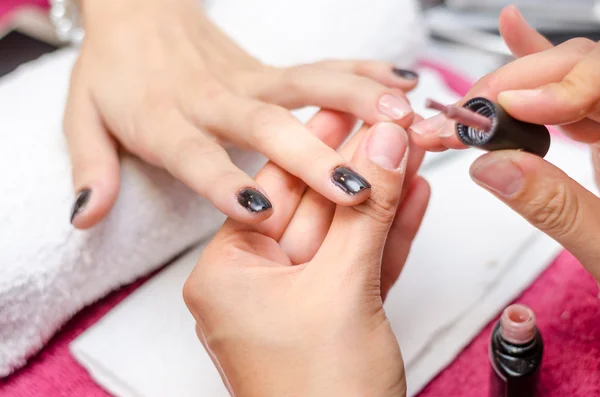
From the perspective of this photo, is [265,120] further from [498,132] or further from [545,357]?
[545,357]

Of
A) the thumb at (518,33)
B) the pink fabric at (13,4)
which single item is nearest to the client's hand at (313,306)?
the thumb at (518,33)

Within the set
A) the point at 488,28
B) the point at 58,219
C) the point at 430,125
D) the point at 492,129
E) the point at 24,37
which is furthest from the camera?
the point at 488,28

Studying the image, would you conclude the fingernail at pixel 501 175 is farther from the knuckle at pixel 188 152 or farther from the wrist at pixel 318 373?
the knuckle at pixel 188 152

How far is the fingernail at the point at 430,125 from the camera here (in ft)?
1.80

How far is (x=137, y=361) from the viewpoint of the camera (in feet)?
2.12

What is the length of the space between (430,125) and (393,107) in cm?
6

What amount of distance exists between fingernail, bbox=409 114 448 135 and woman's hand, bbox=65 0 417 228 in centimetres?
3

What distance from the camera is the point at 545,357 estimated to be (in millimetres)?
643

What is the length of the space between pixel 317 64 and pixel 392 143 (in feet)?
0.76

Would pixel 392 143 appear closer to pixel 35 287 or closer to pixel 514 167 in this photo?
pixel 514 167

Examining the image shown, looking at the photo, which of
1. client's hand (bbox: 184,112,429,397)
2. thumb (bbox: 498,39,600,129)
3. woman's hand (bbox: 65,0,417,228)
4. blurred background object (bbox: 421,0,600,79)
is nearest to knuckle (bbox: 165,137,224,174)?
woman's hand (bbox: 65,0,417,228)

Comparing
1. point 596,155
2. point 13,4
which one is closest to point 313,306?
point 596,155

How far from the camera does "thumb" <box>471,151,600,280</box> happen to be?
1.52 feet

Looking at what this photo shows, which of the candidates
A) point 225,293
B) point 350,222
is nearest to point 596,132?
point 350,222
